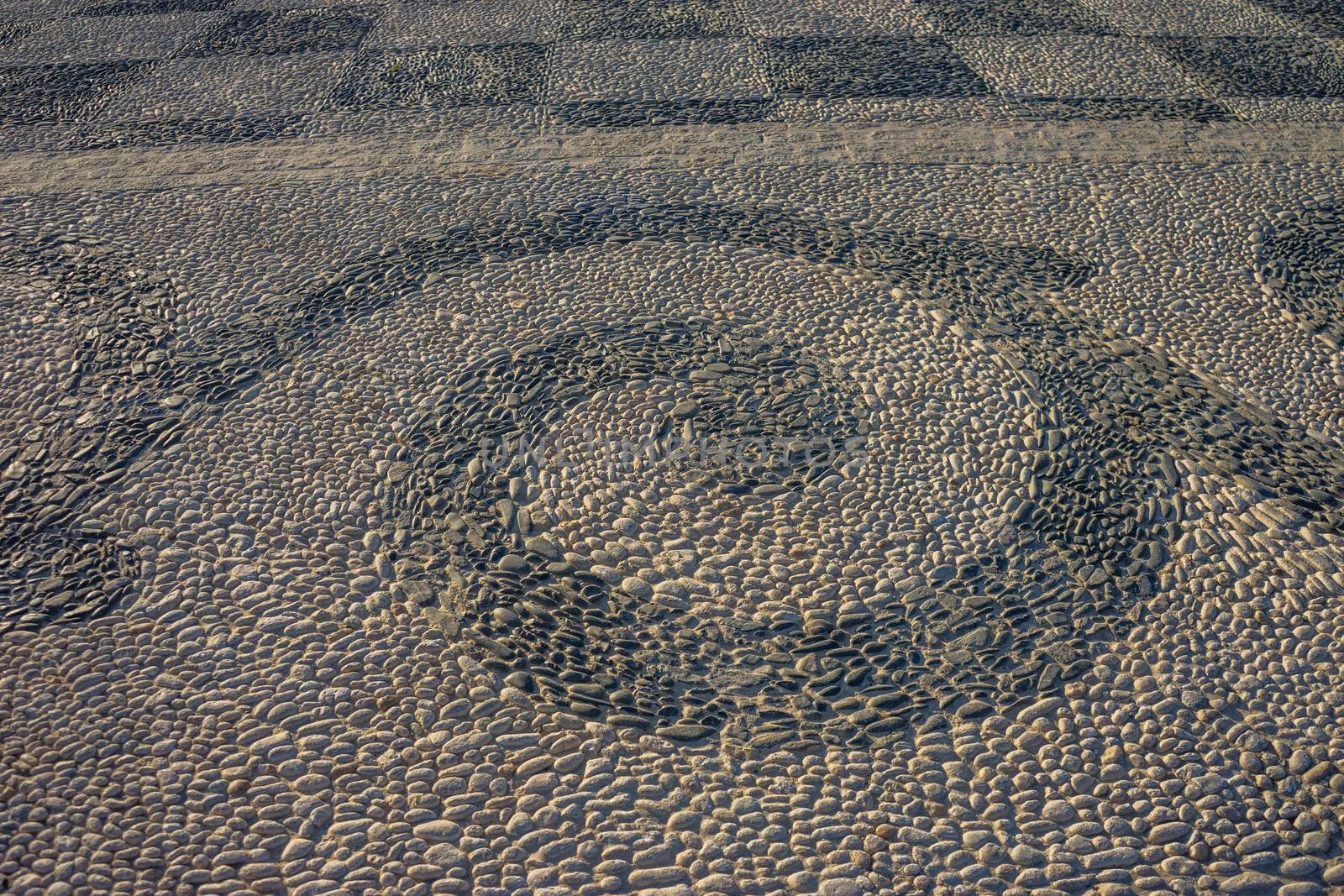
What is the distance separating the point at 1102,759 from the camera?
2398 mm

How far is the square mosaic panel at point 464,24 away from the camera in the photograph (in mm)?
6168

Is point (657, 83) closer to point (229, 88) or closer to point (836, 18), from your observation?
point (836, 18)

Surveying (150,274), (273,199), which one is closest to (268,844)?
(150,274)

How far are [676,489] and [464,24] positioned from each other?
4476 mm

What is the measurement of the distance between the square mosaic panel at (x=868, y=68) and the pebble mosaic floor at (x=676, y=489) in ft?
0.21

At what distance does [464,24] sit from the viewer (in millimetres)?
6391

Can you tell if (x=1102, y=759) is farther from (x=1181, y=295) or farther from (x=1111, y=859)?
(x=1181, y=295)

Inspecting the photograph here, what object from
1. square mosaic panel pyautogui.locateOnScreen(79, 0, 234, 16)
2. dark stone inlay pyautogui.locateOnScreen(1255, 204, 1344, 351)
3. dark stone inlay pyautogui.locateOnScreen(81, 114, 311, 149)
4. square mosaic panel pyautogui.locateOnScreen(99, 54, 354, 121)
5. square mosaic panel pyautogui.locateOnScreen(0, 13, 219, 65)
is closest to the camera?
dark stone inlay pyautogui.locateOnScreen(1255, 204, 1344, 351)

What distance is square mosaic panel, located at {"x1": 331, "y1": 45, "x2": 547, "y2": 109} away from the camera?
215 inches

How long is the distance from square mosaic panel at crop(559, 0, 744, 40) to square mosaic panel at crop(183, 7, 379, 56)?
4.36 ft

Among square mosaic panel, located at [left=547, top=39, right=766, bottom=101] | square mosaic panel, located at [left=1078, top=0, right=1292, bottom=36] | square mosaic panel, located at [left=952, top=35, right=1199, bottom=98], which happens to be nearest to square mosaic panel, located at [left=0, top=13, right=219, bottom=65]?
square mosaic panel, located at [left=547, top=39, right=766, bottom=101]

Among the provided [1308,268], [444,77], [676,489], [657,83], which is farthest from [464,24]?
[1308,268]

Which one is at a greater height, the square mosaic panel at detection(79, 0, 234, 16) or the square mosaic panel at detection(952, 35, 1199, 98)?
the square mosaic panel at detection(79, 0, 234, 16)

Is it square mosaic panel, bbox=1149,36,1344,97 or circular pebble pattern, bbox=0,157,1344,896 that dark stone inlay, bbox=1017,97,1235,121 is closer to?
square mosaic panel, bbox=1149,36,1344,97
